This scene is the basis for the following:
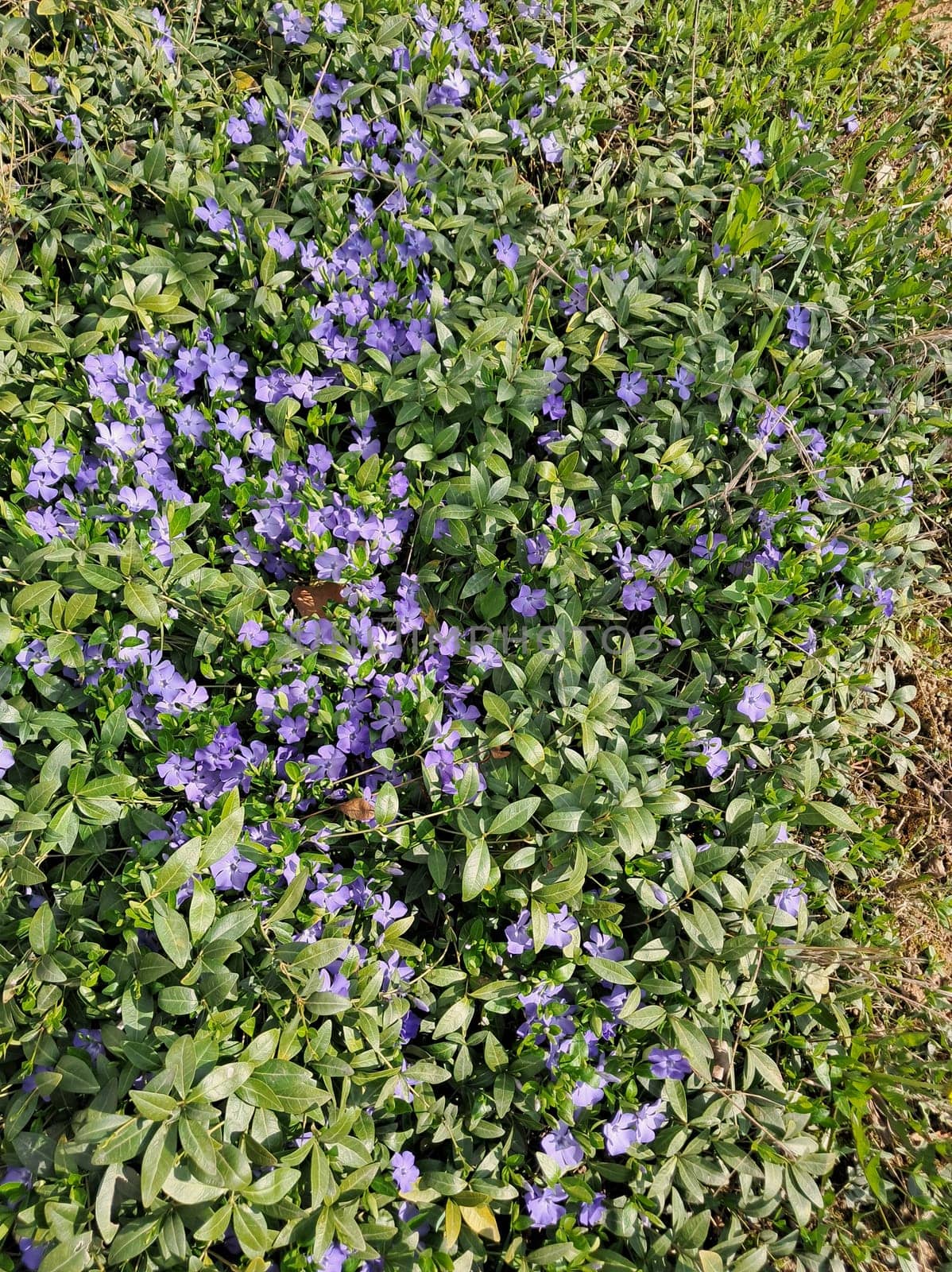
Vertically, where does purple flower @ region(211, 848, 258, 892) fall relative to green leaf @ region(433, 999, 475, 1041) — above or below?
above

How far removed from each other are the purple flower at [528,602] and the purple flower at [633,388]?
0.64 meters

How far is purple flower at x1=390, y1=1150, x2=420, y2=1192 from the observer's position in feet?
6.13

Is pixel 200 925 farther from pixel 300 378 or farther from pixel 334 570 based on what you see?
pixel 300 378

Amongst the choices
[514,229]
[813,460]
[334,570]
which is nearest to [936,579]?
[813,460]

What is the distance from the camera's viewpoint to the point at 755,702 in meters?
2.28

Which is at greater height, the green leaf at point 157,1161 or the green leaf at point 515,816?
the green leaf at point 515,816

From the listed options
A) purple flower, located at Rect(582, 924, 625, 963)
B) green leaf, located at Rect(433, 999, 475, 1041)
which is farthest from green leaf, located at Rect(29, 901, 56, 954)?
purple flower, located at Rect(582, 924, 625, 963)

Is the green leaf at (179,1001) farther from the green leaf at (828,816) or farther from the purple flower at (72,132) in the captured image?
the purple flower at (72,132)

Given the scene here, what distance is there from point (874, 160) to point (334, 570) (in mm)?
2765

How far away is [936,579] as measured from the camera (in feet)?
9.13

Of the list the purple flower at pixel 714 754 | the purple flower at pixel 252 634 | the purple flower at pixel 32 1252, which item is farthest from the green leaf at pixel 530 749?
the purple flower at pixel 32 1252

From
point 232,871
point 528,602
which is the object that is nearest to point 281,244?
point 528,602

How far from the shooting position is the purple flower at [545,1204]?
74.3 inches

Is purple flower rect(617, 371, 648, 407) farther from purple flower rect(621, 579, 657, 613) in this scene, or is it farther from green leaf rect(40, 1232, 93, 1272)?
green leaf rect(40, 1232, 93, 1272)
